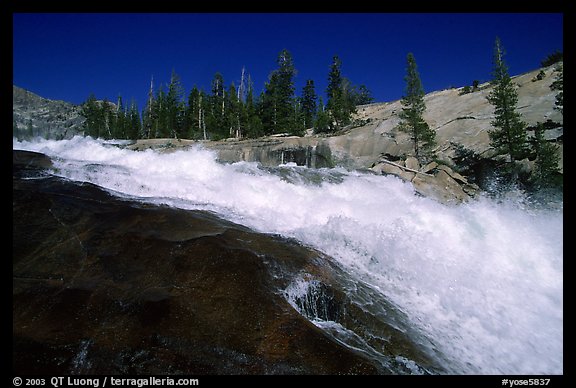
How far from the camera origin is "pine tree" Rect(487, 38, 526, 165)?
2091cm

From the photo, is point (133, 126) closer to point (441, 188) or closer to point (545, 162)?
point (441, 188)

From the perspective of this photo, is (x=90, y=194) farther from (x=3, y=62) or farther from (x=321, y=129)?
(x=321, y=129)

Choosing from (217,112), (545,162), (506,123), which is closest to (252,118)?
(217,112)

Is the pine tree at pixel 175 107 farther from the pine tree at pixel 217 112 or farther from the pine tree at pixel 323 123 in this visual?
the pine tree at pixel 323 123

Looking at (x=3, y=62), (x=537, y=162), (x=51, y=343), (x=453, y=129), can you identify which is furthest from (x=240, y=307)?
(x=453, y=129)

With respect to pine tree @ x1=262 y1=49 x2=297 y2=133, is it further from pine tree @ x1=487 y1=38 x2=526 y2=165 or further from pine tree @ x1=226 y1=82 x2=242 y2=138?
pine tree @ x1=487 y1=38 x2=526 y2=165

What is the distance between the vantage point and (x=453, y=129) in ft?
86.3

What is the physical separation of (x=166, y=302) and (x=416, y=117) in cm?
2777

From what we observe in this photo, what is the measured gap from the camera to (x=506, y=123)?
851 inches

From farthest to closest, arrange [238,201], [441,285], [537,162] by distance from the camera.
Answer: [537,162]
[238,201]
[441,285]

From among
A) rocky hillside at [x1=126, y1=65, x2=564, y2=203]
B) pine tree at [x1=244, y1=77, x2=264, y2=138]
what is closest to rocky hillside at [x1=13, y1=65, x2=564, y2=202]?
rocky hillside at [x1=126, y1=65, x2=564, y2=203]

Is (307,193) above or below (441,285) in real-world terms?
above

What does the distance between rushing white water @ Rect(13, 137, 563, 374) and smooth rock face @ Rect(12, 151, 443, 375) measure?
1.03 metres

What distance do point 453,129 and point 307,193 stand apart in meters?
20.6
